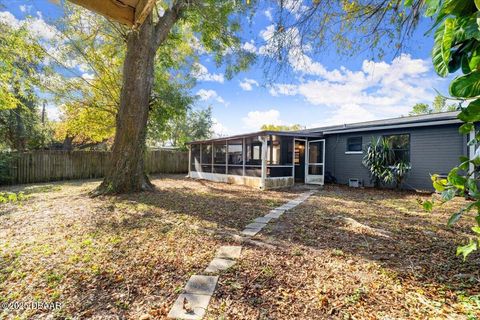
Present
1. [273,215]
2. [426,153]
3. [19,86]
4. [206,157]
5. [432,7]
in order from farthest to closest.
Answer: [206,157] < [426,153] < [19,86] < [273,215] < [432,7]

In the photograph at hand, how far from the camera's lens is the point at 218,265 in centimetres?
271

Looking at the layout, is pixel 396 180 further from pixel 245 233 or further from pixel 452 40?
pixel 452 40

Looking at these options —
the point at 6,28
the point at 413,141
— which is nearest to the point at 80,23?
the point at 6,28

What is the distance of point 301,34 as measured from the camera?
11.2 ft

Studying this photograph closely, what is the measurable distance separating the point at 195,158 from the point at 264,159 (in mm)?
6518

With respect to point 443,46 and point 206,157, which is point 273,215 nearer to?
→ point 443,46

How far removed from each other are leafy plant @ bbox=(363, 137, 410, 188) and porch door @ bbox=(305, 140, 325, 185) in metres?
2.01

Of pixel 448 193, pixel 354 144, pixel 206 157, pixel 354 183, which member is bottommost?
pixel 354 183

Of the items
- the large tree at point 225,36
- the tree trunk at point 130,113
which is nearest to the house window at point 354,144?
the large tree at point 225,36

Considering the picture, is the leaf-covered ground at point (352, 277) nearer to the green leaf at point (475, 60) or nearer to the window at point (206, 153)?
the green leaf at point (475, 60)

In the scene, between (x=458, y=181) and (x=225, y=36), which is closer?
(x=458, y=181)

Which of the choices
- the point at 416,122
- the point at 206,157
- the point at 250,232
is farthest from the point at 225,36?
the point at 416,122

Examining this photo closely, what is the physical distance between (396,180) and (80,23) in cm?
1360

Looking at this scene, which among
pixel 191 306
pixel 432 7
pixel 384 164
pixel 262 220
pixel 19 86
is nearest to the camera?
pixel 432 7
